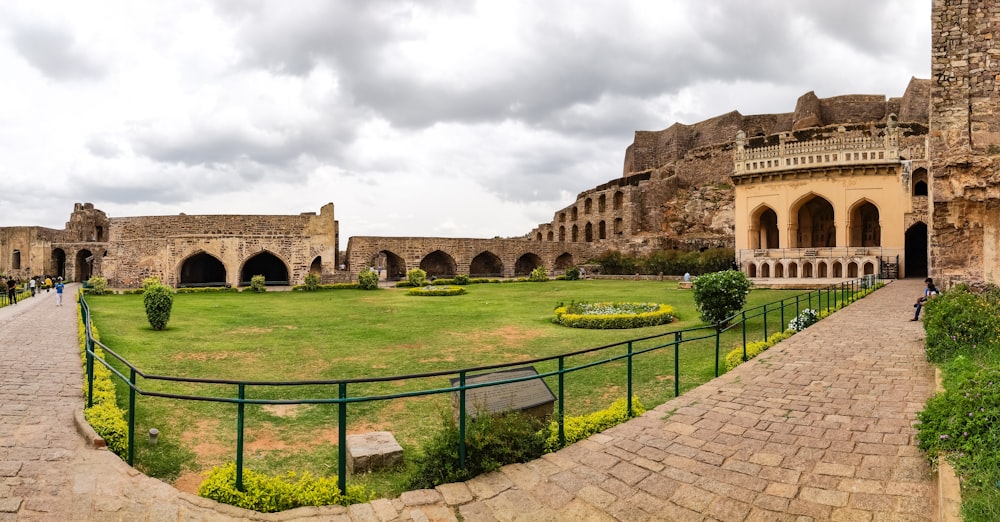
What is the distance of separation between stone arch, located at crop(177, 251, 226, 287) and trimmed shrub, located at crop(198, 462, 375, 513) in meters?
29.4

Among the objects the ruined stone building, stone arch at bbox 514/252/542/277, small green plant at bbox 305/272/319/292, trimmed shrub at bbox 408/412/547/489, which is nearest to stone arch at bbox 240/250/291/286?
the ruined stone building

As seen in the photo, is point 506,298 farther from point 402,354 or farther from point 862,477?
point 862,477

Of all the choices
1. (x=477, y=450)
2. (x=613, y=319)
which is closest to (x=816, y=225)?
(x=613, y=319)

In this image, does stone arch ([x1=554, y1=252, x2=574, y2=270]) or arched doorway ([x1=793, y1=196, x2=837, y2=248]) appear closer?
arched doorway ([x1=793, y1=196, x2=837, y2=248])

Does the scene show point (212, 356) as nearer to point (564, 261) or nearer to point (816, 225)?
point (816, 225)

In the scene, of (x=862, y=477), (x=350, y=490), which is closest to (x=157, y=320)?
(x=350, y=490)

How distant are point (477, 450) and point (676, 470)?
1.49 meters

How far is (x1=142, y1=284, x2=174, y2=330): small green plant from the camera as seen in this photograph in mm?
12977

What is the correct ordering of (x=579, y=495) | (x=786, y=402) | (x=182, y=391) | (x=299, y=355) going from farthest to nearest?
(x=299, y=355) → (x=182, y=391) → (x=786, y=402) → (x=579, y=495)

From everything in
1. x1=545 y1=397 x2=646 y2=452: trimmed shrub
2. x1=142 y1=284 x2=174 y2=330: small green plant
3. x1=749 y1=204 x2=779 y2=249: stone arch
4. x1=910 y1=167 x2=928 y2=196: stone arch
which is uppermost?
x1=910 y1=167 x2=928 y2=196: stone arch

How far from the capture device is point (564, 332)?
42.5ft

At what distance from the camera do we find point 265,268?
1325 inches

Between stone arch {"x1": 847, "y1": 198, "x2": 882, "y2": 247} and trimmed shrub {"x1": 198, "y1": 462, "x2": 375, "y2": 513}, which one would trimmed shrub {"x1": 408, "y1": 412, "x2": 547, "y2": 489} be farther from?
stone arch {"x1": 847, "y1": 198, "x2": 882, "y2": 247}

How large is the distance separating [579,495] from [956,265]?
11.4 metres
